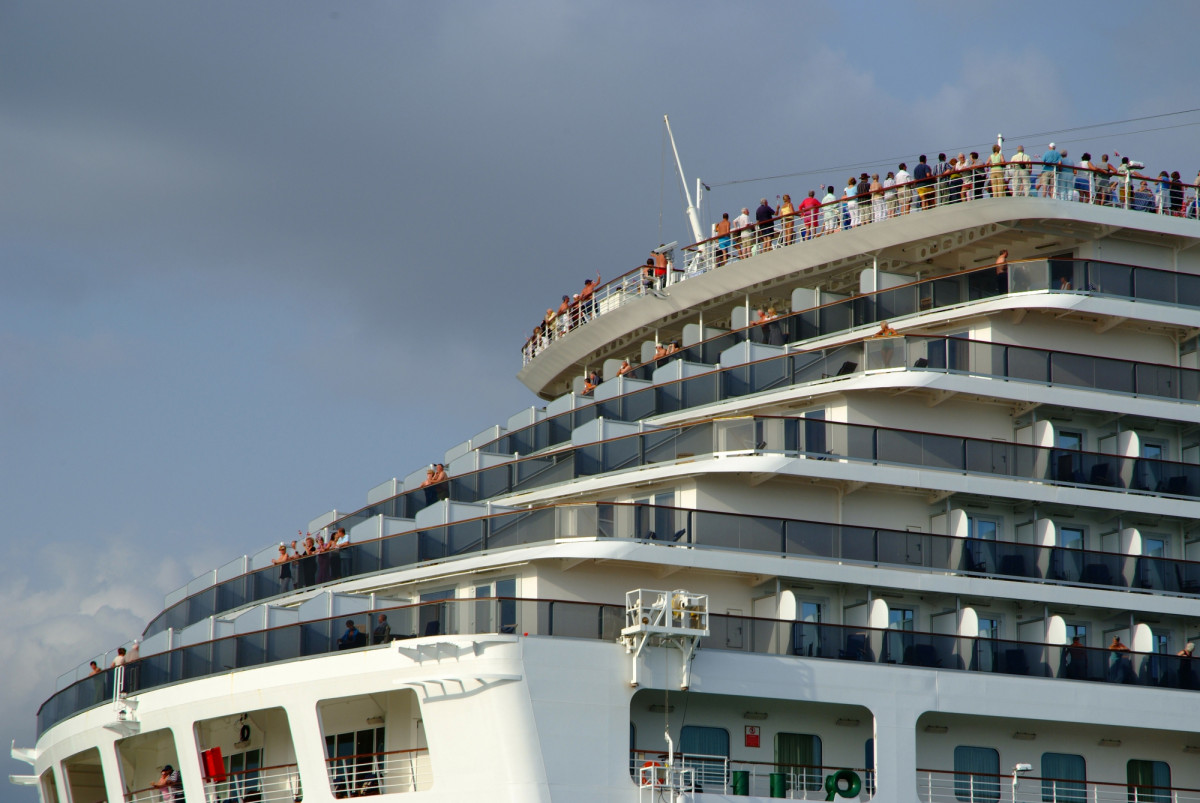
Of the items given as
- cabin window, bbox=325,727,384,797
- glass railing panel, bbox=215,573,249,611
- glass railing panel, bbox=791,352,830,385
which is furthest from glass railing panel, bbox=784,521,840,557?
glass railing panel, bbox=215,573,249,611

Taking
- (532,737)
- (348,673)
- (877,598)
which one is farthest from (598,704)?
(877,598)

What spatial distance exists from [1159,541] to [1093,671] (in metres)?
4.56

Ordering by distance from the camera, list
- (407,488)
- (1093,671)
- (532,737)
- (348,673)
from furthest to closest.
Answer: (407,488)
(1093,671)
(348,673)
(532,737)

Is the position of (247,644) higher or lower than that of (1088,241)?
lower

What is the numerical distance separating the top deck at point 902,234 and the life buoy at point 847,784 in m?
12.9

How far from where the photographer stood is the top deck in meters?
36.6

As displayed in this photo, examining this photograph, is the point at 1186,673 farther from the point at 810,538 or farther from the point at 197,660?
the point at 197,660

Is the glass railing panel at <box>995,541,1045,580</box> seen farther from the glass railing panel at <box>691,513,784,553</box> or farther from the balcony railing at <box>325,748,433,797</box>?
the balcony railing at <box>325,748,433,797</box>

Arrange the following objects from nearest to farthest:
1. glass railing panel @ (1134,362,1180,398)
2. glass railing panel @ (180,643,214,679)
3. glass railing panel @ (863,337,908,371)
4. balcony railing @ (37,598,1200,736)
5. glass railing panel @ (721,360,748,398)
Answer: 1. balcony railing @ (37,598,1200,736)
2. glass railing panel @ (180,643,214,679)
3. glass railing panel @ (863,337,908,371)
4. glass railing panel @ (1134,362,1180,398)
5. glass railing panel @ (721,360,748,398)

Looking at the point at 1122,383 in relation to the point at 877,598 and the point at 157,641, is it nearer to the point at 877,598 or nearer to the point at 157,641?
the point at 877,598

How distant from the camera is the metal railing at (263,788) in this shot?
32.0m

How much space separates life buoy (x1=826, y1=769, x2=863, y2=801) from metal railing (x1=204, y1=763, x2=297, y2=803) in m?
9.88

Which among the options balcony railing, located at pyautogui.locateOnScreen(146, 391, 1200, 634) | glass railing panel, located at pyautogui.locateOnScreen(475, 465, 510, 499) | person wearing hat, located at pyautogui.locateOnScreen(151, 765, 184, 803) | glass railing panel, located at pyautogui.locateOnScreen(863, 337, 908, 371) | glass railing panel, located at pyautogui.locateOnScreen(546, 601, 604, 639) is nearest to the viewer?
glass railing panel, located at pyautogui.locateOnScreen(546, 601, 604, 639)

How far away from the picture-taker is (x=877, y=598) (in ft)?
107
